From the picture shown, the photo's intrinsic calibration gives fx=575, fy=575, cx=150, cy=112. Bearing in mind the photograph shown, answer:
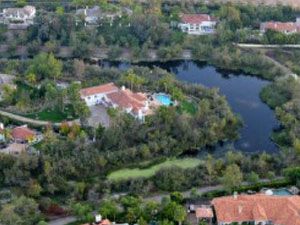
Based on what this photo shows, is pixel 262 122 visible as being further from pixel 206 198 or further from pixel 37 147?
pixel 37 147

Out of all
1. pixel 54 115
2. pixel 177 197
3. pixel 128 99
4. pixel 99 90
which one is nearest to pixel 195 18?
pixel 99 90

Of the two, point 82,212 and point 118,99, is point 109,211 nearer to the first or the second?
point 82,212

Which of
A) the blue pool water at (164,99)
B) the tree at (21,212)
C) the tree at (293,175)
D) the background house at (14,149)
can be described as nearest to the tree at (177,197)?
the tree at (293,175)

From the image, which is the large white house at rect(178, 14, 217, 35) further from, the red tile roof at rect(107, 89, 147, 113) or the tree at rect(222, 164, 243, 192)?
the tree at rect(222, 164, 243, 192)

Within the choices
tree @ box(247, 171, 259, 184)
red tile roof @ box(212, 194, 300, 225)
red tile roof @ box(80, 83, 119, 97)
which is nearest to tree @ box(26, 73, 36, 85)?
red tile roof @ box(80, 83, 119, 97)

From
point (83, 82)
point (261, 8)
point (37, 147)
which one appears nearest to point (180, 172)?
point (37, 147)
